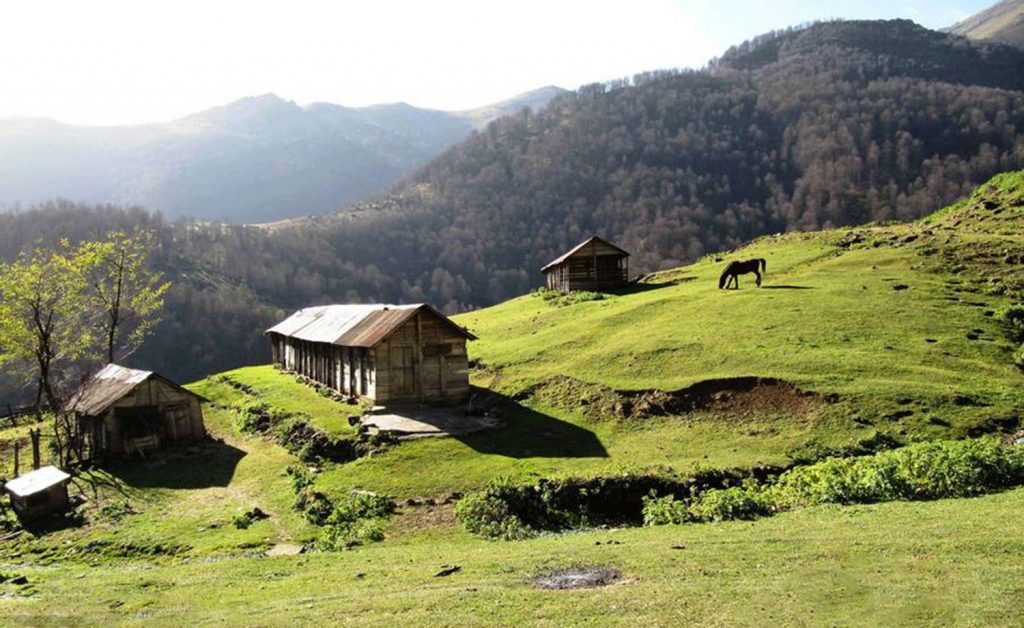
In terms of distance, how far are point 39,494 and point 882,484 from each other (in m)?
31.7

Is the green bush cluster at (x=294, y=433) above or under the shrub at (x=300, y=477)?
above

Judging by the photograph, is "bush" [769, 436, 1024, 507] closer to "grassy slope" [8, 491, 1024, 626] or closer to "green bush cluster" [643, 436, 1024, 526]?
"green bush cluster" [643, 436, 1024, 526]

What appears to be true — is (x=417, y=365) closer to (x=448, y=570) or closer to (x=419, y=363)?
(x=419, y=363)

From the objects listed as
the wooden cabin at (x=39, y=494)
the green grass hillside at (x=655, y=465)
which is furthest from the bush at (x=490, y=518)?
the wooden cabin at (x=39, y=494)

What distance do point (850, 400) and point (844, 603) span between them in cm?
2022

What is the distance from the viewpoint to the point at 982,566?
1166 cm

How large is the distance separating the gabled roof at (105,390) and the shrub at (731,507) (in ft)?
103

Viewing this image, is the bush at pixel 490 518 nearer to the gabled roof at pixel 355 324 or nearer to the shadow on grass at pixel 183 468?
the shadow on grass at pixel 183 468

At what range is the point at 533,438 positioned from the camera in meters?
31.6

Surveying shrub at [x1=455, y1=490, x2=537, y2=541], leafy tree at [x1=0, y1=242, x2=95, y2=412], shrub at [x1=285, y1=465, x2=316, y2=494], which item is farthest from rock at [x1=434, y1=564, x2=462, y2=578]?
leafy tree at [x1=0, y1=242, x2=95, y2=412]

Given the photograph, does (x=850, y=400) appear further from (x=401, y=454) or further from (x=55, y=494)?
(x=55, y=494)

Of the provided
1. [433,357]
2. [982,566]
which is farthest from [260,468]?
[982,566]

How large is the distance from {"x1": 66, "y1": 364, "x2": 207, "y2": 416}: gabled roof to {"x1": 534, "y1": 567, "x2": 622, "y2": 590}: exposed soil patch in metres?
32.1

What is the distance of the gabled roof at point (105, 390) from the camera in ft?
123
